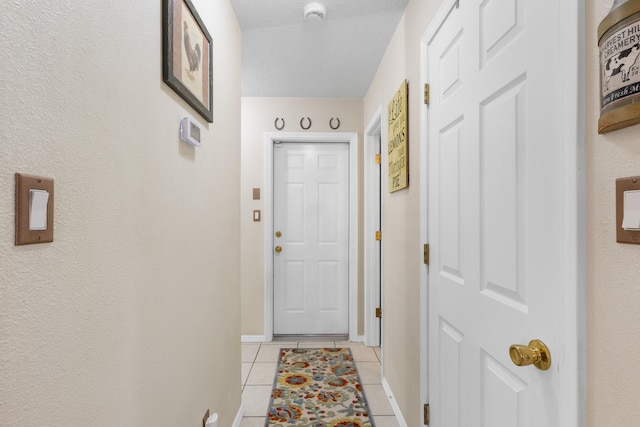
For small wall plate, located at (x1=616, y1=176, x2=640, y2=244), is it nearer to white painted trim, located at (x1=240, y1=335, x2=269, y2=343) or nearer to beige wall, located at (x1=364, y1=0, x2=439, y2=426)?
beige wall, located at (x1=364, y1=0, x2=439, y2=426)

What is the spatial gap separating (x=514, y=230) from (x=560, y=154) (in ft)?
0.82

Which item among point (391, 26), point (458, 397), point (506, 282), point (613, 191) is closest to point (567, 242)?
point (613, 191)

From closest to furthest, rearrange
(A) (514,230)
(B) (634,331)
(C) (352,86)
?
(B) (634,331) → (A) (514,230) → (C) (352,86)

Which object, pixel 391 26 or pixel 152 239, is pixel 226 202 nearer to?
pixel 152 239

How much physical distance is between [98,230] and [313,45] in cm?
209

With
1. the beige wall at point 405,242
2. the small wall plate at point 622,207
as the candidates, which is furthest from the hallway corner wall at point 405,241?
the small wall plate at point 622,207

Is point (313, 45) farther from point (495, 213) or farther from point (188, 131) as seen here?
point (495, 213)

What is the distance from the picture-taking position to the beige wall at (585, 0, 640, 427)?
0.59 metres

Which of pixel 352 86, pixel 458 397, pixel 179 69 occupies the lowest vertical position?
pixel 458 397

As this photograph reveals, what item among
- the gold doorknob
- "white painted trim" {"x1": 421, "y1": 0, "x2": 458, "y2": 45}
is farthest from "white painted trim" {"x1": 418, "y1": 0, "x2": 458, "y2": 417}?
the gold doorknob

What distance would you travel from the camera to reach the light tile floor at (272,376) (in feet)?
7.07

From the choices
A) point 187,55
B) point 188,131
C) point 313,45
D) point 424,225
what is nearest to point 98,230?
point 188,131

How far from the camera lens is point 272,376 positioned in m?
2.67

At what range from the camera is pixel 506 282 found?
37.6 inches
